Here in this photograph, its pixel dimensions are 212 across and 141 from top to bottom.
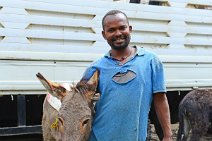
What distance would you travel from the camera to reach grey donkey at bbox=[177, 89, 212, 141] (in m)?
6.63

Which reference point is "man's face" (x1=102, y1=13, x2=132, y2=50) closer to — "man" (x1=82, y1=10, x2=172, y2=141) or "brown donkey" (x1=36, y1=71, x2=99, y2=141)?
"man" (x1=82, y1=10, x2=172, y2=141)

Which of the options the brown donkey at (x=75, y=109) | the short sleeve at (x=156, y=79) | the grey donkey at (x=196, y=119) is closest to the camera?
the brown donkey at (x=75, y=109)

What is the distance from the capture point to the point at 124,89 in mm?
2953

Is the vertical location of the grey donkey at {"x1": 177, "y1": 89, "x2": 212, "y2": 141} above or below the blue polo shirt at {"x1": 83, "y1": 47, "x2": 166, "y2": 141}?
below

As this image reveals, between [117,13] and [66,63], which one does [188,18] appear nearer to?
[66,63]

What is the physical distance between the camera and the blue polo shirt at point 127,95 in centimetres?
295

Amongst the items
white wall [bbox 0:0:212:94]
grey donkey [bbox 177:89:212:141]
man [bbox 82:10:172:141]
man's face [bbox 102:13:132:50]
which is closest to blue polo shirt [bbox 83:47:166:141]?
man [bbox 82:10:172:141]

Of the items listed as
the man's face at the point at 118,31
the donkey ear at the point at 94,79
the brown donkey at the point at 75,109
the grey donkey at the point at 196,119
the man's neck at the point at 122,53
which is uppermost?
the man's face at the point at 118,31

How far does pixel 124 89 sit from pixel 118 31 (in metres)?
0.40

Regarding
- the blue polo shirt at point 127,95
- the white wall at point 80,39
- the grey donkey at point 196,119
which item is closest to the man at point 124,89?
the blue polo shirt at point 127,95

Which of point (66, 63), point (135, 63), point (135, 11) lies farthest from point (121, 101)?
point (135, 11)

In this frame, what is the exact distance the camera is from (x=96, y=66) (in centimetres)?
312

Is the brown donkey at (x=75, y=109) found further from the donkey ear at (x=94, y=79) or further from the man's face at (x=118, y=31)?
the man's face at (x=118, y=31)

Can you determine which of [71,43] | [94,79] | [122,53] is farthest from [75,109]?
[71,43]
